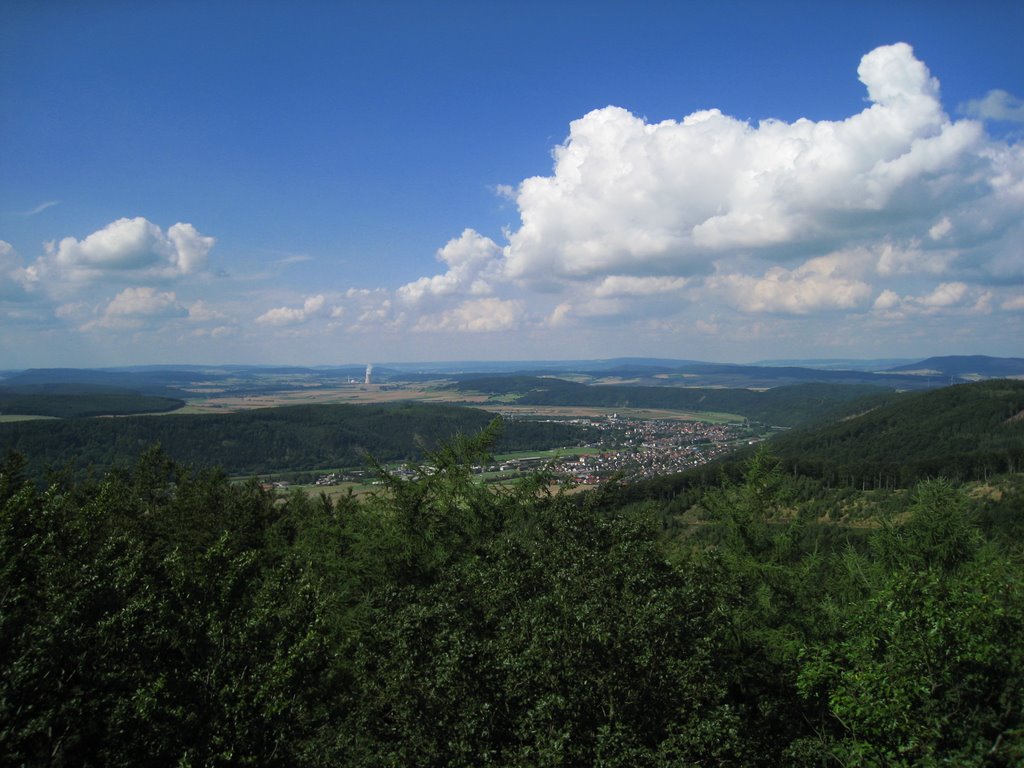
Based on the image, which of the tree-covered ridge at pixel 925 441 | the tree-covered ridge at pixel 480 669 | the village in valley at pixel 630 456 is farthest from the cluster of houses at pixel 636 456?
the tree-covered ridge at pixel 480 669

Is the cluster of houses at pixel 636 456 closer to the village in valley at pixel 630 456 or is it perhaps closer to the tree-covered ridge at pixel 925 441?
the village in valley at pixel 630 456

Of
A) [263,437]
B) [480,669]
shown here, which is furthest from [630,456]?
[480,669]

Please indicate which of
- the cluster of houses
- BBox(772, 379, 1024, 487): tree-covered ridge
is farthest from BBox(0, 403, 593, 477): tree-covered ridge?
BBox(772, 379, 1024, 487): tree-covered ridge

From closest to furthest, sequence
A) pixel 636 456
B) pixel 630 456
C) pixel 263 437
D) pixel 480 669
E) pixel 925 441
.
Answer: pixel 480 669 → pixel 925 441 → pixel 630 456 → pixel 636 456 → pixel 263 437

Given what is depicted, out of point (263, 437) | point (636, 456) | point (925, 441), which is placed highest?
point (925, 441)

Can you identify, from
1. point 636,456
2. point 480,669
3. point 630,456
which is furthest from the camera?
point 636,456

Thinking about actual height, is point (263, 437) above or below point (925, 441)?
below

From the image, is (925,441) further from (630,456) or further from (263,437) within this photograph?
(263,437)

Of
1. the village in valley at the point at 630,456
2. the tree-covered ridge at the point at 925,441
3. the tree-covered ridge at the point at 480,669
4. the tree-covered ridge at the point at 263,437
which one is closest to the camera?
the tree-covered ridge at the point at 480,669

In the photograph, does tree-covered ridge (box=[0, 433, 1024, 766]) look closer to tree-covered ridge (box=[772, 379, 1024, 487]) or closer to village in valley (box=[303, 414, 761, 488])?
village in valley (box=[303, 414, 761, 488])
